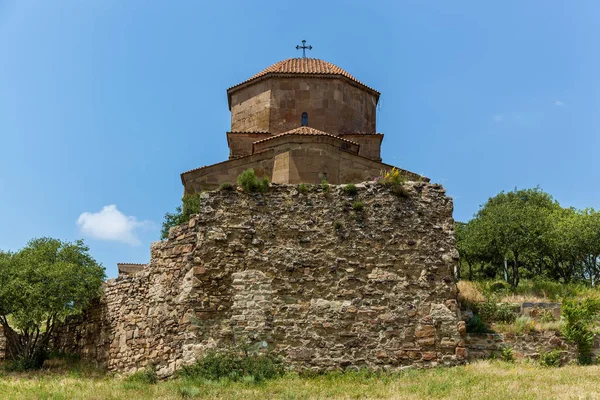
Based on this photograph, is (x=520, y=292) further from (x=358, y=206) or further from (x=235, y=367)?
(x=235, y=367)

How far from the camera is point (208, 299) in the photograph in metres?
12.7

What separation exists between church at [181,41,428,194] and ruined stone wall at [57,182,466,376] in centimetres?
788

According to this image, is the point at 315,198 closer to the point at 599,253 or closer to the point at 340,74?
the point at 340,74

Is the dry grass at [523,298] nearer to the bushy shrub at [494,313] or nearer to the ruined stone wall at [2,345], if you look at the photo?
the bushy shrub at [494,313]

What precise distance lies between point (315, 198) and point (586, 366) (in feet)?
20.9

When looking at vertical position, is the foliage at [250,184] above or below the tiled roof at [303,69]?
→ below

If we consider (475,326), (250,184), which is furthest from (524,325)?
(250,184)

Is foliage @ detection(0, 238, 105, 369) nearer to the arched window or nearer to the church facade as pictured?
the church facade

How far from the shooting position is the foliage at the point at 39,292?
15.5 m

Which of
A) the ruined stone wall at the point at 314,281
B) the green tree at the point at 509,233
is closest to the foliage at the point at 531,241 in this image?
the green tree at the point at 509,233

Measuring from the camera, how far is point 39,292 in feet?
50.9

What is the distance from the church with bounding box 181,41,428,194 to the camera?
21.5 meters

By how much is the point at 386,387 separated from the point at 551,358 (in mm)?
4015

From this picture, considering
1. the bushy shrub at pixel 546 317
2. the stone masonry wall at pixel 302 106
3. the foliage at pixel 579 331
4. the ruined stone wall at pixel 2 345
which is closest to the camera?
the foliage at pixel 579 331
